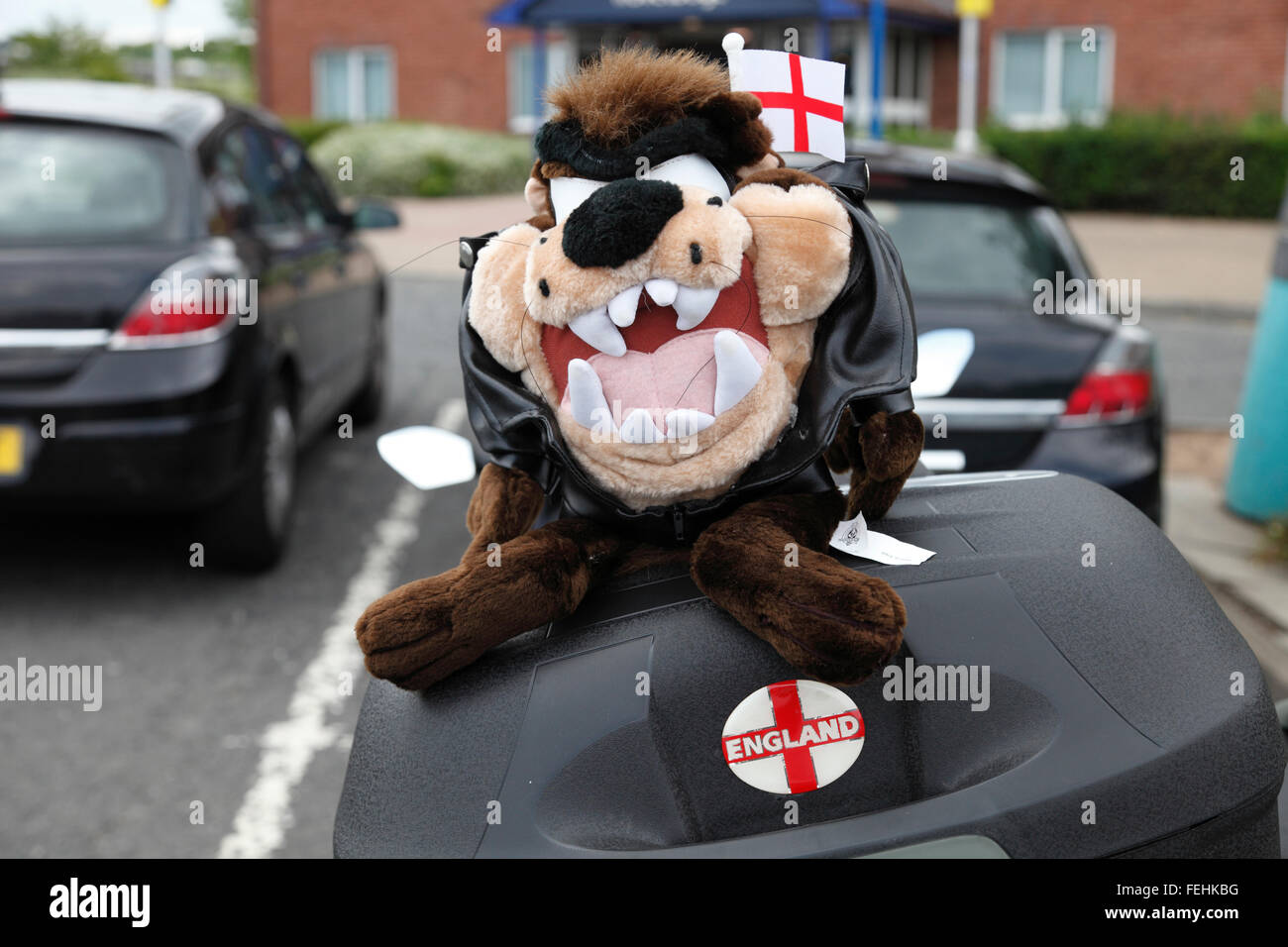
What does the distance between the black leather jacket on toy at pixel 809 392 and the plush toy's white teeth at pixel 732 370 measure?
0.10 meters

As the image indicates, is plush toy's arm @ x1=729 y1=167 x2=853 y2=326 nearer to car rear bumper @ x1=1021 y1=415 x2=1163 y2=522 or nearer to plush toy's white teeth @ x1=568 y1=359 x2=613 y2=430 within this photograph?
plush toy's white teeth @ x1=568 y1=359 x2=613 y2=430

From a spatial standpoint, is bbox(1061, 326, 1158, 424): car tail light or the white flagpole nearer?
the white flagpole

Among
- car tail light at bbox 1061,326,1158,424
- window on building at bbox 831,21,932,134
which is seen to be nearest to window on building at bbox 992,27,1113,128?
window on building at bbox 831,21,932,134

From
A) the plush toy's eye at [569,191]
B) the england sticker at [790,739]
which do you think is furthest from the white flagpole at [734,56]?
the england sticker at [790,739]

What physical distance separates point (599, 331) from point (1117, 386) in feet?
9.51

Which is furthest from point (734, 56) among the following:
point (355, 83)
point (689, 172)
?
point (355, 83)

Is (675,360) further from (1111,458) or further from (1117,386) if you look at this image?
(1117,386)

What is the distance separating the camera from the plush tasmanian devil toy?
1.65m

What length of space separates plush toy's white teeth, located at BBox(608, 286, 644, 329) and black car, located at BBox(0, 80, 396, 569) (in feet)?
10.2

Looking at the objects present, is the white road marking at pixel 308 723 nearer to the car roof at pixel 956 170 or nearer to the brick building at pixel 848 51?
the car roof at pixel 956 170

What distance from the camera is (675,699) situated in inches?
60.8

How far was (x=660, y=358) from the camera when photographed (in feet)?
5.70

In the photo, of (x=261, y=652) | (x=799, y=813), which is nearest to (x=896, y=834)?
(x=799, y=813)
